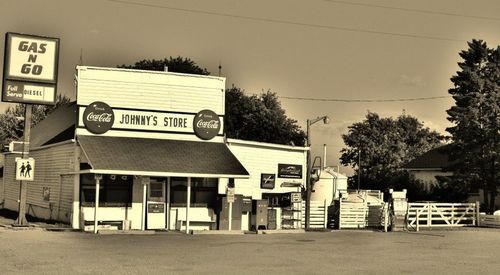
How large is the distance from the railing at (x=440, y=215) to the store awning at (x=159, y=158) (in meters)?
10.9

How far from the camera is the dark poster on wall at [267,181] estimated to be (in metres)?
35.7

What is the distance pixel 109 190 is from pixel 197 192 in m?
4.19

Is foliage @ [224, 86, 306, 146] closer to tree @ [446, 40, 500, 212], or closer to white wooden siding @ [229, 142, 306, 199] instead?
tree @ [446, 40, 500, 212]

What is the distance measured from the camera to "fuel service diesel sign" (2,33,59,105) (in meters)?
30.7

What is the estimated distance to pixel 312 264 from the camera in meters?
18.3

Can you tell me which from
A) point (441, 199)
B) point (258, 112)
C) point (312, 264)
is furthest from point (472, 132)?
point (258, 112)

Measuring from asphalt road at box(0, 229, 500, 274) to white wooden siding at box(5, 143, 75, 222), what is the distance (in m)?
4.29

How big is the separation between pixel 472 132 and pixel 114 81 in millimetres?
23821

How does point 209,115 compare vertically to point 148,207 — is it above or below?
above

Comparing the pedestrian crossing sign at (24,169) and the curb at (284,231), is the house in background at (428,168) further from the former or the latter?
the pedestrian crossing sign at (24,169)

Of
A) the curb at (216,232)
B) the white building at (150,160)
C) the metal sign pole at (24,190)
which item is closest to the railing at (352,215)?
the white building at (150,160)

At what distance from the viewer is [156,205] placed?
3170 cm

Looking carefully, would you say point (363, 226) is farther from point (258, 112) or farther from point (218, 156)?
point (258, 112)

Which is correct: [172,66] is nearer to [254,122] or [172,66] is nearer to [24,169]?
[254,122]
